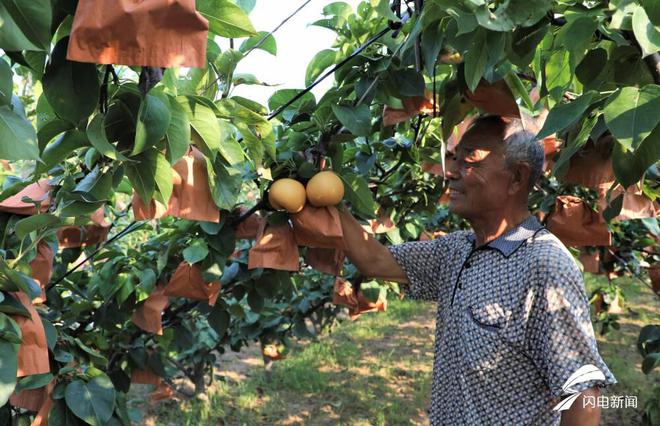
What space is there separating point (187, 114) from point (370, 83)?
0.57m

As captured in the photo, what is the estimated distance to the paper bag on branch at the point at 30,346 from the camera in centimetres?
102

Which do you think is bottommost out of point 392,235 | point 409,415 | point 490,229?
point 409,415

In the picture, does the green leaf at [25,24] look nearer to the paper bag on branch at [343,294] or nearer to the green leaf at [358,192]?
the green leaf at [358,192]

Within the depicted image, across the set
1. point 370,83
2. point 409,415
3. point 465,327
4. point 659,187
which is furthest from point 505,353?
point 409,415

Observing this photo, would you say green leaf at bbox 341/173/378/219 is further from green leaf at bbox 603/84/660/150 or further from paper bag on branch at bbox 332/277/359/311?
paper bag on branch at bbox 332/277/359/311

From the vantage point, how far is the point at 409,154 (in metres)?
2.12

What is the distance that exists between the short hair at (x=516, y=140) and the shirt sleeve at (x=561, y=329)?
0.28 m

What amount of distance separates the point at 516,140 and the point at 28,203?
1.21 meters

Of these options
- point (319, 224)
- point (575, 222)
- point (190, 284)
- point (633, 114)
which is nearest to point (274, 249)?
point (319, 224)

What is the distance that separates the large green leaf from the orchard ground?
11.9 ft

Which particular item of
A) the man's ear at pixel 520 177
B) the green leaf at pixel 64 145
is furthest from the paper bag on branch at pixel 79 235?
the man's ear at pixel 520 177

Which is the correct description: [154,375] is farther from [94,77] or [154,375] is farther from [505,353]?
[94,77]

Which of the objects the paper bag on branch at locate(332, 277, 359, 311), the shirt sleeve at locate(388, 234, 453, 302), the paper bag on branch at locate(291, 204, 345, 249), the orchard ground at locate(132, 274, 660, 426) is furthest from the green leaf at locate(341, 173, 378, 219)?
the orchard ground at locate(132, 274, 660, 426)

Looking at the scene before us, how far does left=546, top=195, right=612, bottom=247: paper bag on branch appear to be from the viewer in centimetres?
209
